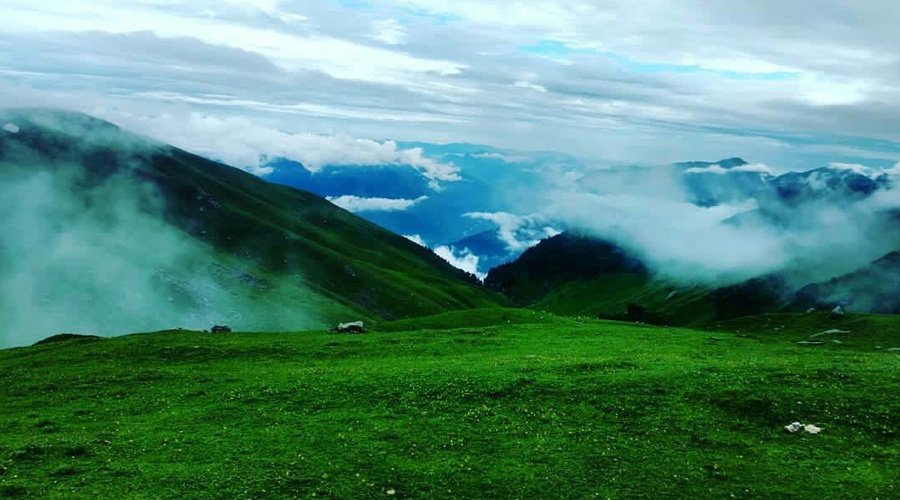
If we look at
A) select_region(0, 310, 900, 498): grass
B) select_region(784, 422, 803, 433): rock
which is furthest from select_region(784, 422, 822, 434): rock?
select_region(0, 310, 900, 498): grass

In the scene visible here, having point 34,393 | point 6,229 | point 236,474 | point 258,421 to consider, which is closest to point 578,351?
point 258,421

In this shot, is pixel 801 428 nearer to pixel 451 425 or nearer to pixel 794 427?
pixel 794 427

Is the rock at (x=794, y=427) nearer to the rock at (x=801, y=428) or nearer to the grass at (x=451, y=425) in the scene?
the rock at (x=801, y=428)

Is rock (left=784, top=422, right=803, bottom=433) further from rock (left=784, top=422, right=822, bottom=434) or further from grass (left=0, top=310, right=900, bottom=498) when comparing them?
grass (left=0, top=310, right=900, bottom=498)

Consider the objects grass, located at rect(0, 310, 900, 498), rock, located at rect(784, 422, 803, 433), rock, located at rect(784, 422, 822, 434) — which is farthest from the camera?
rock, located at rect(784, 422, 803, 433)

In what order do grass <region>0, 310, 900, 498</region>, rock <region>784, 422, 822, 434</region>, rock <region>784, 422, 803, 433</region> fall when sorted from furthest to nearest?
rock <region>784, 422, 803, 433</region>, rock <region>784, 422, 822, 434</region>, grass <region>0, 310, 900, 498</region>

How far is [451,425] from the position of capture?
107 ft

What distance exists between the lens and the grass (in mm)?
26453

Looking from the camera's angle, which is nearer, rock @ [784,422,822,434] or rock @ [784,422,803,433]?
rock @ [784,422,822,434]

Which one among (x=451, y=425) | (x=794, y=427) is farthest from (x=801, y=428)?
(x=451, y=425)

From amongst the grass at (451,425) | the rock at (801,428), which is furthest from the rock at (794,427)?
the grass at (451,425)

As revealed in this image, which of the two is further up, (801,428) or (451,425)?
(801,428)

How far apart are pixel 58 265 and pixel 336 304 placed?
7019cm

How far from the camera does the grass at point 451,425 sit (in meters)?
26.5
